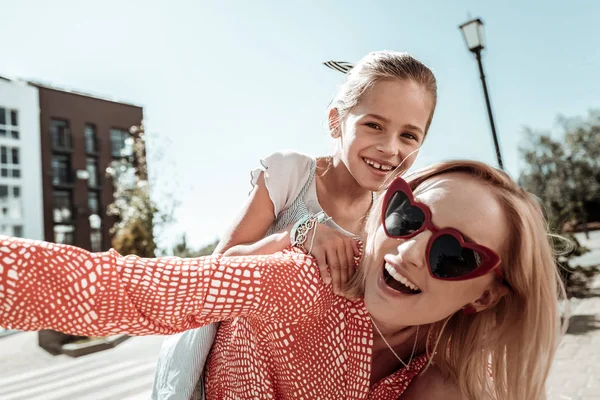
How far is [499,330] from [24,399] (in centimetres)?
812

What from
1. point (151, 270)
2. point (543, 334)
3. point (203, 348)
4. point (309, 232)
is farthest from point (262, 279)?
point (543, 334)

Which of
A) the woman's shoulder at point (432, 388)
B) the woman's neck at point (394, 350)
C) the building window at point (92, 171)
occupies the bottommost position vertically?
the woman's shoulder at point (432, 388)

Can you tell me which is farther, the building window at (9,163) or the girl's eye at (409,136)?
the building window at (9,163)

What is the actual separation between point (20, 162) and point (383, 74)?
46.3 meters

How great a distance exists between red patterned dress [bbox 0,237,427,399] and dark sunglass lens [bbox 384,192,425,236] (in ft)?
0.91

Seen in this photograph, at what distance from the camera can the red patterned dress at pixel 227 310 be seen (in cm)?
98

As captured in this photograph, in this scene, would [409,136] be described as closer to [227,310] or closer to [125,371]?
[227,310]

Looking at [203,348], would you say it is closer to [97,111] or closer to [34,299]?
[34,299]

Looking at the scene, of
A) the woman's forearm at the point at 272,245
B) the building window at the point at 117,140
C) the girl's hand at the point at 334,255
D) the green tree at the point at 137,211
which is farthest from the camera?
the building window at the point at 117,140

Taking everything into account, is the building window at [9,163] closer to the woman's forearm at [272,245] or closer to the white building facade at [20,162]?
the white building facade at [20,162]

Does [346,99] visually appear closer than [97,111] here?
Yes

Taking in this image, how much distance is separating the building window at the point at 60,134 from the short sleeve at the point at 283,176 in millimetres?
45215

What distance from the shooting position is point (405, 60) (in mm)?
2305

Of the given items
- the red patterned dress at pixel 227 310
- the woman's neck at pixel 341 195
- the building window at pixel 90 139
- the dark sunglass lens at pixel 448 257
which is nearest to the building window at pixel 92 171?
the building window at pixel 90 139
